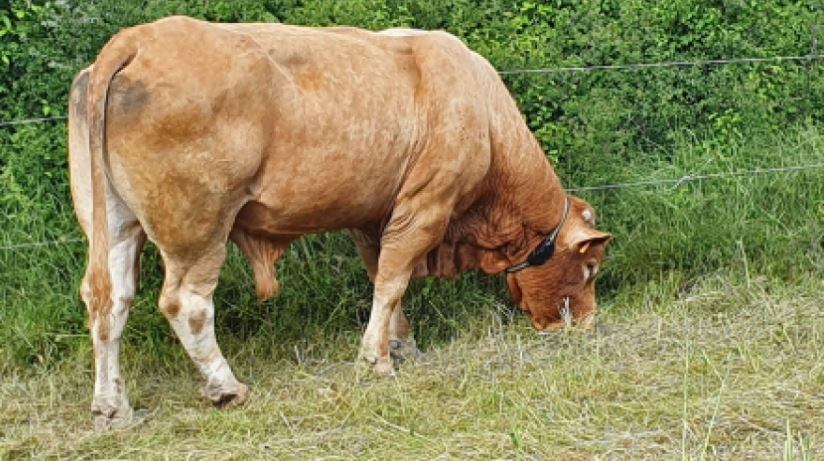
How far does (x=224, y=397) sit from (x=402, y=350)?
1.18 m

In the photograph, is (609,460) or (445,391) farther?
(445,391)

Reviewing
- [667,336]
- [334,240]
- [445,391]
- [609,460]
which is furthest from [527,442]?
[334,240]

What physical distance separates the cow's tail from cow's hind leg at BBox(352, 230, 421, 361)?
5.38 ft

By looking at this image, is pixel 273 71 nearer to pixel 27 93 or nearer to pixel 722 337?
pixel 27 93

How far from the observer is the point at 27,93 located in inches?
282

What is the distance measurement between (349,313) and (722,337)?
202 centimetres

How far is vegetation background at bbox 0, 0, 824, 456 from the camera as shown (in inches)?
270

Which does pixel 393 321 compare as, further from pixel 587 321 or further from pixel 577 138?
pixel 577 138

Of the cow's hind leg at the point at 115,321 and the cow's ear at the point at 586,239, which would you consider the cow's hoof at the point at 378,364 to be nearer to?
the cow's hind leg at the point at 115,321

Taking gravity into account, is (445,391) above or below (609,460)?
below

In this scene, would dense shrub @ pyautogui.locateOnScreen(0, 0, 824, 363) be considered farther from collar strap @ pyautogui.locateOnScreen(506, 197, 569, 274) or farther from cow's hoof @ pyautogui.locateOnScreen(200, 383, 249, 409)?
cow's hoof @ pyautogui.locateOnScreen(200, 383, 249, 409)

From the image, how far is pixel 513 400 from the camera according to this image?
5.74 m

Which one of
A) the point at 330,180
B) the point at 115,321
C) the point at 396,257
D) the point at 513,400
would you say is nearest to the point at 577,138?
the point at 396,257

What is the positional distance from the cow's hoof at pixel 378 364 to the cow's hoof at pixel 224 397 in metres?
0.66
